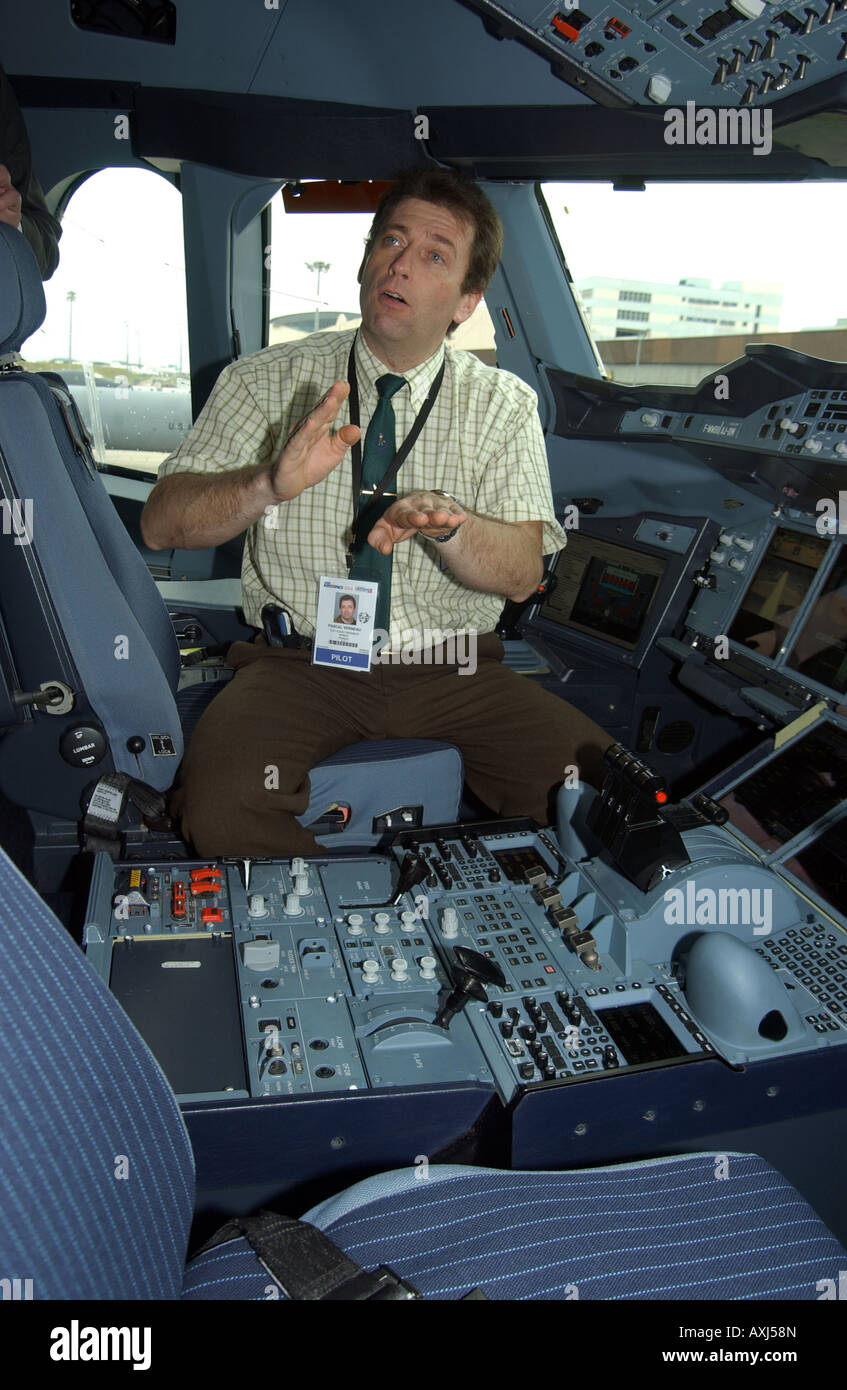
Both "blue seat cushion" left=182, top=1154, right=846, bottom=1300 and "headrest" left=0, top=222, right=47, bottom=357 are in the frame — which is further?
"headrest" left=0, top=222, right=47, bottom=357

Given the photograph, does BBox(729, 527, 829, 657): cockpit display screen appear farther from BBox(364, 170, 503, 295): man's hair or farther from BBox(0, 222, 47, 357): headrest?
BBox(0, 222, 47, 357): headrest

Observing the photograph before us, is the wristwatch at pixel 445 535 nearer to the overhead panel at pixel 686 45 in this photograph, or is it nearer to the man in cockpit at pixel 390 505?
the man in cockpit at pixel 390 505

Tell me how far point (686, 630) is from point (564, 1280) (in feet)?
8.28

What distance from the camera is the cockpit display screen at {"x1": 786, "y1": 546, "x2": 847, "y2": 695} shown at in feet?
8.16

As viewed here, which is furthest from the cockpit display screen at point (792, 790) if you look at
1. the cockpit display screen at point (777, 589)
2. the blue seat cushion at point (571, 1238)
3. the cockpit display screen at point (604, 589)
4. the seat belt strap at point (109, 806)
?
the seat belt strap at point (109, 806)

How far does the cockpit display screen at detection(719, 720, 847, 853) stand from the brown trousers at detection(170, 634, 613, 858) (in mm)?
355

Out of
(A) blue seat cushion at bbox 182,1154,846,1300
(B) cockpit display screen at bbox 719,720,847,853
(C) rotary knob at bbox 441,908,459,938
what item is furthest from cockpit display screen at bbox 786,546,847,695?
(A) blue seat cushion at bbox 182,1154,846,1300

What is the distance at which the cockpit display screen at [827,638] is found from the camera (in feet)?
8.16

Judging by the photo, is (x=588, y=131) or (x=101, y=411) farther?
(x=101, y=411)

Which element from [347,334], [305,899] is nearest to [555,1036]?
[305,899]

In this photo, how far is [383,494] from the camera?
2289 mm

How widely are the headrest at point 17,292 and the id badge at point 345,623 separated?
0.80 metres

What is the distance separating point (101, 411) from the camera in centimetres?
506
